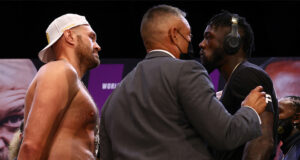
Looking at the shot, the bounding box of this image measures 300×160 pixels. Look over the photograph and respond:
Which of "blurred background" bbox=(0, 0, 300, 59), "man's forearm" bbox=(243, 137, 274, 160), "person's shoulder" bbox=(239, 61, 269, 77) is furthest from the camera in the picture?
"blurred background" bbox=(0, 0, 300, 59)

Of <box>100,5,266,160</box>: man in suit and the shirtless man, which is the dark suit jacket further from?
the shirtless man

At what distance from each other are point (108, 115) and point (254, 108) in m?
0.64

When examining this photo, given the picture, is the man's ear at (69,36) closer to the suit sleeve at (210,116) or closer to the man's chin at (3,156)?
the suit sleeve at (210,116)

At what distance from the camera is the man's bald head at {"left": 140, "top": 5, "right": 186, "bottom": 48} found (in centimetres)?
219

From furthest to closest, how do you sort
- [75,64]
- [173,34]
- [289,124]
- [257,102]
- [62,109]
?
[289,124]
[75,64]
[62,109]
[173,34]
[257,102]

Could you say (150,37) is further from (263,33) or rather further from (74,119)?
(263,33)

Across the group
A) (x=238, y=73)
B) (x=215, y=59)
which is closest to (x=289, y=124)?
(x=215, y=59)

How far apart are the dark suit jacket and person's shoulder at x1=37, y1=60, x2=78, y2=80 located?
464 millimetres

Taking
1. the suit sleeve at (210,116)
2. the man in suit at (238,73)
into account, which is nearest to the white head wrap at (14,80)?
the man in suit at (238,73)

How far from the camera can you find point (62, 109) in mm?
2443

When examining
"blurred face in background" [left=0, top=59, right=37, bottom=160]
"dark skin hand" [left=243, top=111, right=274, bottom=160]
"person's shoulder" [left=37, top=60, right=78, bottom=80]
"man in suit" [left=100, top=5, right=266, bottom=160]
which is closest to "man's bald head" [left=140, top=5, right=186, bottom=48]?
"man in suit" [left=100, top=5, right=266, bottom=160]

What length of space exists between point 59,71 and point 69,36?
39cm

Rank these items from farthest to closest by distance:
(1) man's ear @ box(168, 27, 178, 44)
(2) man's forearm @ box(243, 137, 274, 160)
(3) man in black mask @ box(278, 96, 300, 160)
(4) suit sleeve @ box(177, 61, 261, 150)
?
1. (3) man in black mask @ box(278, 96, 300, 160)
2. (2) man's forearm @ box(243, 137, 274, 160)
3. (1) man's ear @ box(168, 27, 178, 44)
4. (4) suit sleeve @ box(177, 61, 261, 150)

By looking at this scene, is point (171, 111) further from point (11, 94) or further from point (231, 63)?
point (11, 94)
